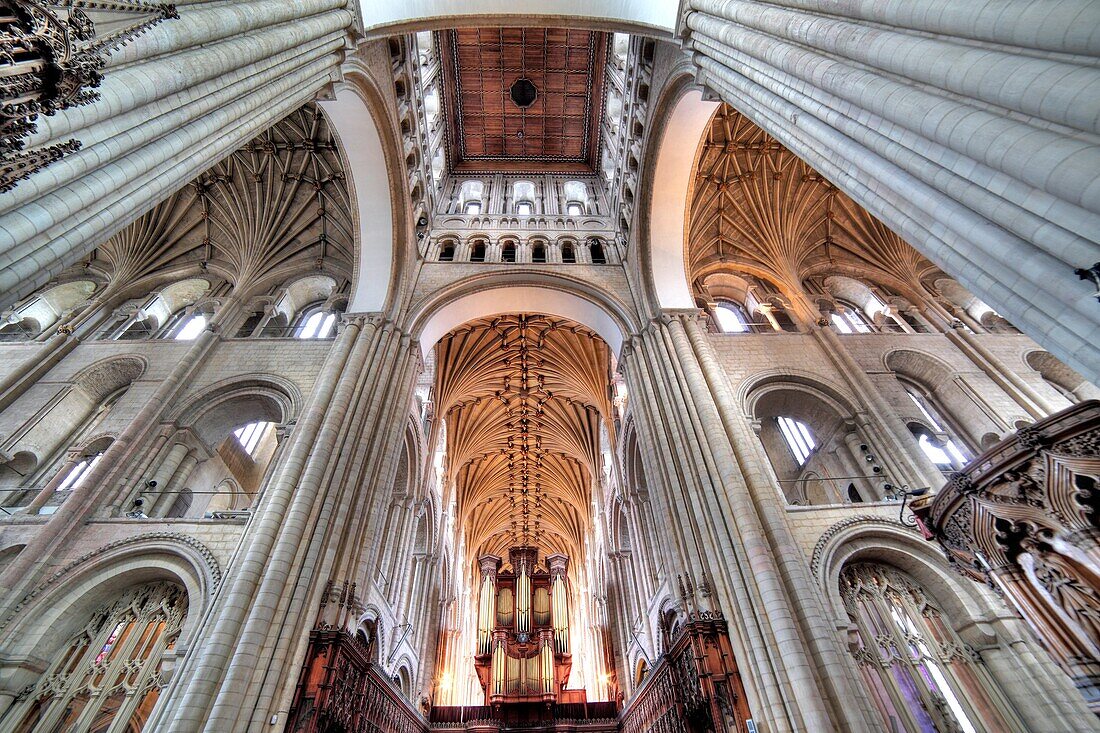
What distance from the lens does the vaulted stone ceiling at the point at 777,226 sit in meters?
18.2

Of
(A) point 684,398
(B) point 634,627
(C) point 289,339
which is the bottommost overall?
(B) point 634,627

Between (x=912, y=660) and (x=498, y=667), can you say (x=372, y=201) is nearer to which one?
(x=912, y=660)

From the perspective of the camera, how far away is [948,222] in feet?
17.7

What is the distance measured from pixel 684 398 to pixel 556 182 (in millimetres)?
14176

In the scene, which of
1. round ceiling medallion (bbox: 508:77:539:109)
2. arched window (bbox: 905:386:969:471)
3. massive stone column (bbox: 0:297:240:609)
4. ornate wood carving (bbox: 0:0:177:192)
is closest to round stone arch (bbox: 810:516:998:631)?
arched window (bbox: 905:386:969:471)

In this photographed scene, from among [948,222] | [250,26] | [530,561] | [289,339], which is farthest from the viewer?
[530,561]

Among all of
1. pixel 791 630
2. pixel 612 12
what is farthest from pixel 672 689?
pixel 612 12

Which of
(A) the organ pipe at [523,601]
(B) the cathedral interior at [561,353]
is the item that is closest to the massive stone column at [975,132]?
(B) the cathedral interior at [561,353]

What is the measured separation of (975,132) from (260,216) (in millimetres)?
19437

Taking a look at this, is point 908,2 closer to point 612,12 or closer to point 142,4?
point 142,4

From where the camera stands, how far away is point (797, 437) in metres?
16.1

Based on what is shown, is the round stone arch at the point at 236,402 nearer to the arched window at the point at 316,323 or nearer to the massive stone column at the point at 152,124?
the arched window at the point at 316,323

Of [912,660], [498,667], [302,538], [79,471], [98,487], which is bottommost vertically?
[912,660]

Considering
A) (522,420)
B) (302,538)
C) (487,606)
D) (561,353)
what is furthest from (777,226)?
(487,606)
